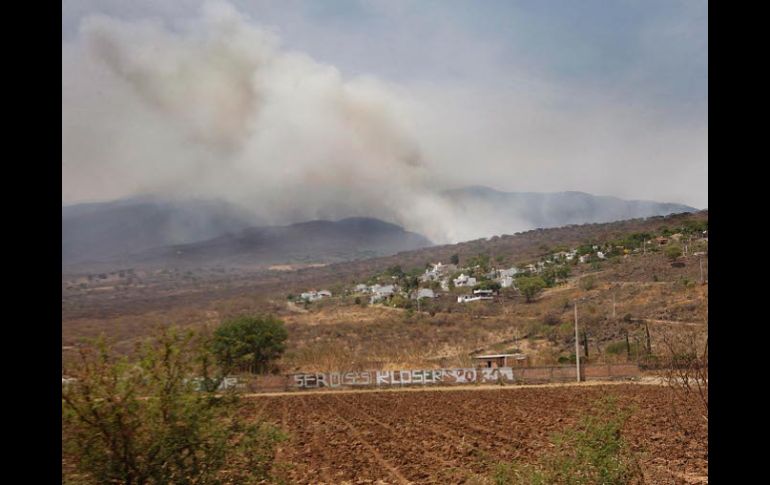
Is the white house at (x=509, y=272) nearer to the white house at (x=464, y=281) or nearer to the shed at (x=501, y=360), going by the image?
the white house at (x=464, y=281)

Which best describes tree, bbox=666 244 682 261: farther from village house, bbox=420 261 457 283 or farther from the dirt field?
the dirt field

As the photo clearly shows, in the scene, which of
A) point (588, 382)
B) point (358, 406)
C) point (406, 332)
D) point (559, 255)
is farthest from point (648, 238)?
point (358, 406)

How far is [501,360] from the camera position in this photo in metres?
47.9

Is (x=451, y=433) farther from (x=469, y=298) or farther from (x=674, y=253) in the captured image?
(x=469, y=298)

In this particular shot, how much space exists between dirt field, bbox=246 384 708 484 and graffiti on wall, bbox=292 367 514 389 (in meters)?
6.73

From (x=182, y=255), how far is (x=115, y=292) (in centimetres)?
5312

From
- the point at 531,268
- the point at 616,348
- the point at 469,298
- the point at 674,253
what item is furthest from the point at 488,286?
the point at 616,348

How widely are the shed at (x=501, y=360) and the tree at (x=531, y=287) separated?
33.8m

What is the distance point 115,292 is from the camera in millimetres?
69312

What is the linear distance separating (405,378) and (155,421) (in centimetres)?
4119

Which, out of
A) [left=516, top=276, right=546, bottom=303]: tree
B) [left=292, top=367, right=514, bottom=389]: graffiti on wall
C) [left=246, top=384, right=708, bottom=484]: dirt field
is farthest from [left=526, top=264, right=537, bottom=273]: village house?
[left=246, top=384, right=708, bottom=484]: dirt field

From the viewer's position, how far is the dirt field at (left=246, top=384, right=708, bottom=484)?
14.7 m
